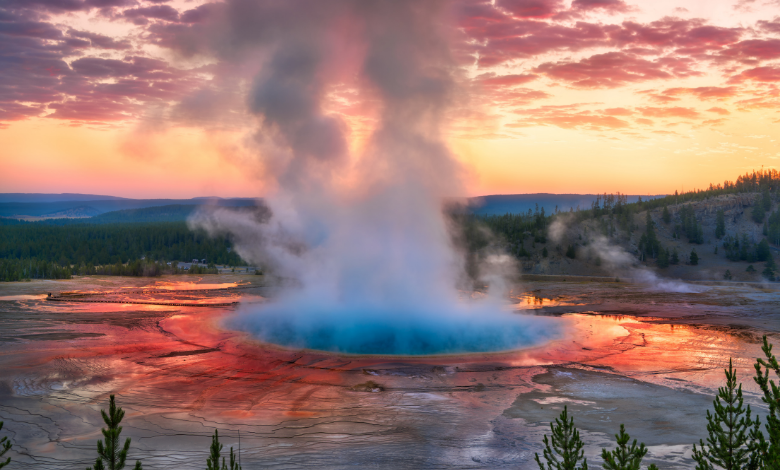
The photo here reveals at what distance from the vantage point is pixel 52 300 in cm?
2989

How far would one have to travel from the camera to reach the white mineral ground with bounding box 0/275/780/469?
360 inches

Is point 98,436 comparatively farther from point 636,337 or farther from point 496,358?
point 636,337

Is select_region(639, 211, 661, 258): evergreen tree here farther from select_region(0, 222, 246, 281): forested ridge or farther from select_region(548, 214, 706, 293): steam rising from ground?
select_region(0, 222, 246, 281): forested ridge

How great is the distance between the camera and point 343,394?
485 inches

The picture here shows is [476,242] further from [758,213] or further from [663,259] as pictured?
[758,213]

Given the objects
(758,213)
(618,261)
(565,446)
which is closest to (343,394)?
(565,446)

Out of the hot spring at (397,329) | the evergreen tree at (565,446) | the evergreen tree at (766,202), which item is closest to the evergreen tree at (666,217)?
the evergreen tree at (766,202)

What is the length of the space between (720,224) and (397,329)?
6024 cm

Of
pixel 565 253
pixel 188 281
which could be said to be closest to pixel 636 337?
pixel 188 281

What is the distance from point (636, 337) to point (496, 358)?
7.39 meters

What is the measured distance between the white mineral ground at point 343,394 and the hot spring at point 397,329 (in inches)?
41.4

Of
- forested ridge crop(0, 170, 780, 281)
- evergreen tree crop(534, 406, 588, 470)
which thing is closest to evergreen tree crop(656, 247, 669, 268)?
forested ridge crop(0, 170, 780, 281)

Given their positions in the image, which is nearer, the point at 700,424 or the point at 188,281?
the point at 700,424

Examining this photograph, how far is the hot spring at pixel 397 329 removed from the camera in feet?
58.3
